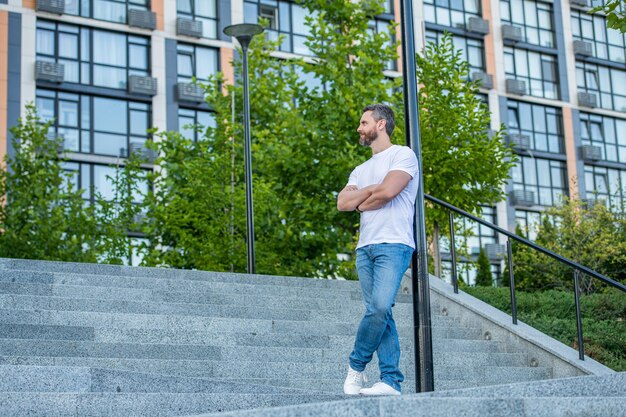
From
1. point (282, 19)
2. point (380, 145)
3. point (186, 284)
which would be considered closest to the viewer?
point (380, 145)

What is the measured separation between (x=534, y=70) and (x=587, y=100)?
3.11 metres

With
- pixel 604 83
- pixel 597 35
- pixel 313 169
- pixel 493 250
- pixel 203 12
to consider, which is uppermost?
pixel 597 35

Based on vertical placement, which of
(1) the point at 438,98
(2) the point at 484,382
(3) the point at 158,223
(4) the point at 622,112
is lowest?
(2) the point at 484,382

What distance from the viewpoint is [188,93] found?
39.2 metres

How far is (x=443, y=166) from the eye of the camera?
20.8m

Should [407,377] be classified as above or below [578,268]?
below

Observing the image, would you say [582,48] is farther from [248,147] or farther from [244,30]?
[248,147]

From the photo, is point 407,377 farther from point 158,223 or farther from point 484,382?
point 158,223

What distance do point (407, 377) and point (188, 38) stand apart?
3279cm

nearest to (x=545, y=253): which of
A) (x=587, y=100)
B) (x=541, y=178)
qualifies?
(x=541, y=178)

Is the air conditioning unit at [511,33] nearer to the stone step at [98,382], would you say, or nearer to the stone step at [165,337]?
the stone step at [165,337]

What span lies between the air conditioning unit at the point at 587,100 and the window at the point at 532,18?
2850 millimetres

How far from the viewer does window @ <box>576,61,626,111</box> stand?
5131 cm

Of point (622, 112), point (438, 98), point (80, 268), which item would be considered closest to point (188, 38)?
point (438, 98)
